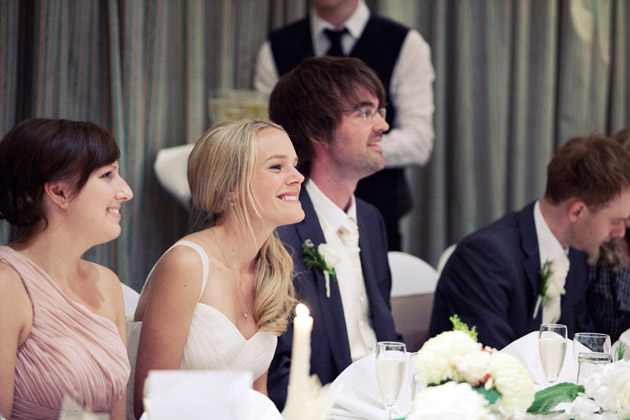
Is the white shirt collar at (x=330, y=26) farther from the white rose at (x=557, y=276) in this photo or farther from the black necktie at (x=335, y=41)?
the white rose at (x=557, y=276)

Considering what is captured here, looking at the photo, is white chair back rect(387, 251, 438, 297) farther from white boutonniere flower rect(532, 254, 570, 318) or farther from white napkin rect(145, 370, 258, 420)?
white napkin rect(145, 370, 258, 420)

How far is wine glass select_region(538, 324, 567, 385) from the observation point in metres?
1.63

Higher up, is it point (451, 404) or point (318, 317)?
point (451, 404)

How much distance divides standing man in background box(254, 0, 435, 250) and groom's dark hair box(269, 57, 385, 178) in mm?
899

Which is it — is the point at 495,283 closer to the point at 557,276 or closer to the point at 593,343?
the point at 557,276

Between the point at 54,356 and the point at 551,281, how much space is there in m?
1.74

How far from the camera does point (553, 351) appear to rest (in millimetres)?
1631

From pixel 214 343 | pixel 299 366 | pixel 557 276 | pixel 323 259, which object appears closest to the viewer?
pixel 299 366

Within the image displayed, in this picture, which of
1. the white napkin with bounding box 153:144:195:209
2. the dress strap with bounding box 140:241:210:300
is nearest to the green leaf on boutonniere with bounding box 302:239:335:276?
the dress strap with bounding box 140:241:210:300

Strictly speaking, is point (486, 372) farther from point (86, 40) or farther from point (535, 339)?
point (86, 40)

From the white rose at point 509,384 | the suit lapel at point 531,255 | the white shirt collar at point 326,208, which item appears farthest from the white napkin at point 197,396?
the suit lapel at point 531,255

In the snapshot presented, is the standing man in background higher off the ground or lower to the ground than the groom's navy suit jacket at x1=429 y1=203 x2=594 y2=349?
higher

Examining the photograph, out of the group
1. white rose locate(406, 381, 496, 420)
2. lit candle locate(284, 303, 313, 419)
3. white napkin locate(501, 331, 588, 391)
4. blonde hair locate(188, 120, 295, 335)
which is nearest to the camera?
lit candle locate(284, 303, 313, 419)

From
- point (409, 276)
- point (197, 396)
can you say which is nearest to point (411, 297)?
point (409, 276)
